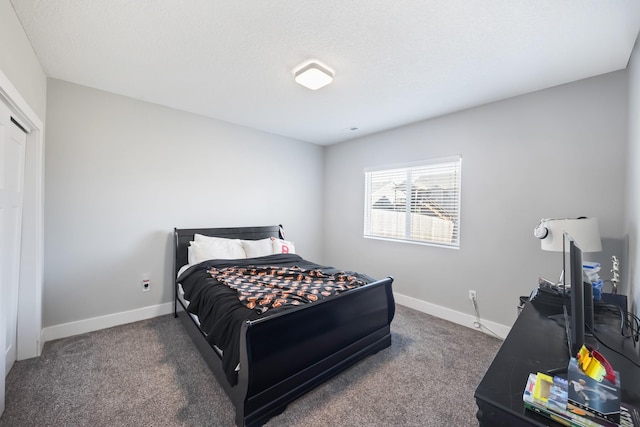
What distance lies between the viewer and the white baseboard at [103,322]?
256cm

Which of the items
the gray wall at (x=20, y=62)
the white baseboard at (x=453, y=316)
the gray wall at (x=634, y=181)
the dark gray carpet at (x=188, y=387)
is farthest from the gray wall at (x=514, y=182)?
the gray wall at (x=20, y=62)

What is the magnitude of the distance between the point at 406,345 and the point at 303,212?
264 centimetres

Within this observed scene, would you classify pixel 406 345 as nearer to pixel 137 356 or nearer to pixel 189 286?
pixel 189 286

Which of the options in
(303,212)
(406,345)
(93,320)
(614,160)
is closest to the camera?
(614,160)

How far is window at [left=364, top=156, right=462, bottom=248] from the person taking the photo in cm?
320

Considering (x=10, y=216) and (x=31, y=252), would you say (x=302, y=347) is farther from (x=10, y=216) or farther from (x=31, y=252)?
(x=31, y=252)

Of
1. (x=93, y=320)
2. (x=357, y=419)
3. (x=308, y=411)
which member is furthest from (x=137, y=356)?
(x=357, y=419)

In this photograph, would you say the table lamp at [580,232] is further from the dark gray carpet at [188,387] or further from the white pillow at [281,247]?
the white pillow at [281,247]

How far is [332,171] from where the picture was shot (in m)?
4.69

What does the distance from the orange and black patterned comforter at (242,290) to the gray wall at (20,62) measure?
6.23 feet

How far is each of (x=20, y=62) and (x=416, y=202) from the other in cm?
389

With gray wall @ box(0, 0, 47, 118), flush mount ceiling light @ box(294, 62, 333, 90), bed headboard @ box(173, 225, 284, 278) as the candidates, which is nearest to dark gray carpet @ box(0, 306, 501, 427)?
bed headboard @ box(173, 225, 284, 278)

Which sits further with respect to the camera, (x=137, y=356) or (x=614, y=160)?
(x=137, y=356)

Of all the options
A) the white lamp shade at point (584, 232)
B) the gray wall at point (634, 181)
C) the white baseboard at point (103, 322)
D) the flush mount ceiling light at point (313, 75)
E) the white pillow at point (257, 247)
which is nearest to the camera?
the gray wall at point (634, 181)
